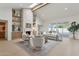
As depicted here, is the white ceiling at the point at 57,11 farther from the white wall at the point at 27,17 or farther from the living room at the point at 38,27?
the white wall at the point at 27,17

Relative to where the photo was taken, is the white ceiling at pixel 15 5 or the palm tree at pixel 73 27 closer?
the white ceiling at pixel 15 5

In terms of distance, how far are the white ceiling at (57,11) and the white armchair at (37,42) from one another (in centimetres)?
66

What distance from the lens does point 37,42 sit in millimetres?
3861

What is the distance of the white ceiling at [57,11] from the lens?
3.65 m

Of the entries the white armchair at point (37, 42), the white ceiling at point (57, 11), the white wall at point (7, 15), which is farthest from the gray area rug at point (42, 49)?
the white ceiling at point (57, 11)

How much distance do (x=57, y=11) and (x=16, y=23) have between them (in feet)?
4.35

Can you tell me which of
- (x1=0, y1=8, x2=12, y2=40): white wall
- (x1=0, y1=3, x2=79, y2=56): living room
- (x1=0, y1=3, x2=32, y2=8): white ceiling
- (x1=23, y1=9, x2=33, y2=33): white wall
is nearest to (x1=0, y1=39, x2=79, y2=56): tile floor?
(x1=0, y1=3, x2=79, y2=56): living room

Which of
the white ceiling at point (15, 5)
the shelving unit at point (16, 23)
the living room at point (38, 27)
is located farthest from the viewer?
the shelving unit at point (16, 23)

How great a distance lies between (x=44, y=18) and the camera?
12.9 feet

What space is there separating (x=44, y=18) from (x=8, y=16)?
43.6 inches

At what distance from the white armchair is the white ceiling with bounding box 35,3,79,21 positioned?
66cm

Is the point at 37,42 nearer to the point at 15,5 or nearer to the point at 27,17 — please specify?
the point at 27,17

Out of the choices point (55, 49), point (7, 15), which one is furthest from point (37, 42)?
point (7, 15)

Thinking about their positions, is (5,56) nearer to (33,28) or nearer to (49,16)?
(33,28)
